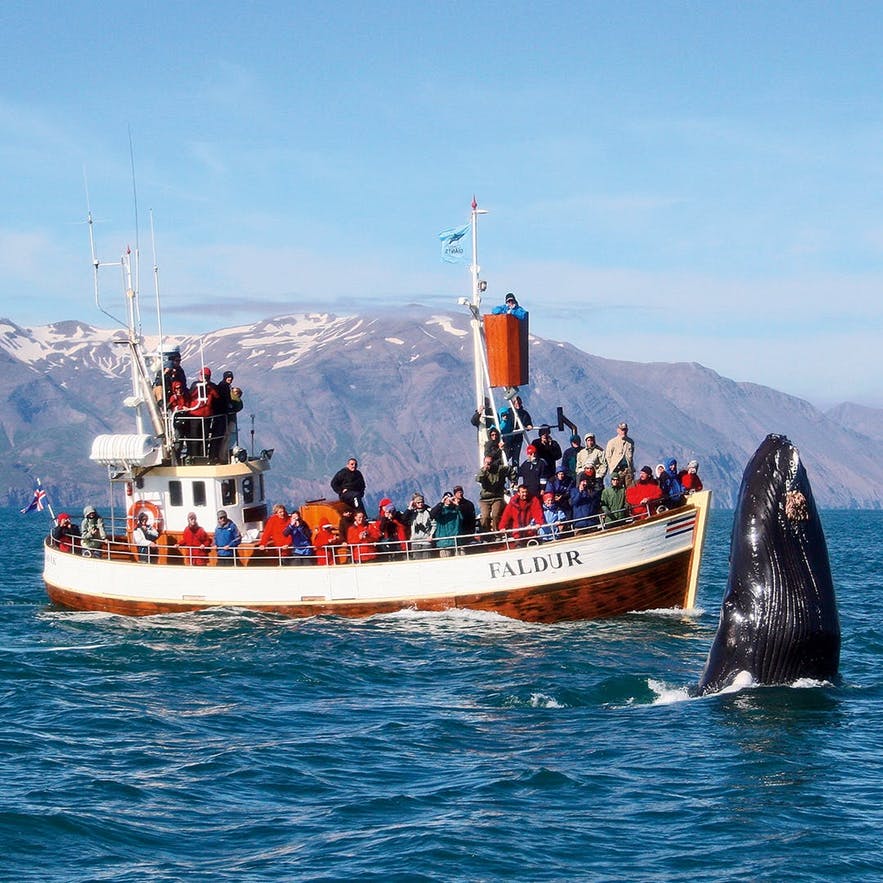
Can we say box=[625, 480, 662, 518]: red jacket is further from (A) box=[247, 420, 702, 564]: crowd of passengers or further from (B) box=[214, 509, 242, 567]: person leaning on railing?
(B) box=[214, 509, 242, 567]: person leaning on railing

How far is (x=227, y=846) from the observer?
45.3 ft

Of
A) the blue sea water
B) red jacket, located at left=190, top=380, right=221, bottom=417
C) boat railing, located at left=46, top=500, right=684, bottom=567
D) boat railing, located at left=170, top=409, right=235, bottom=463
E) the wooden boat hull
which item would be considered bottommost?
the blue sea water

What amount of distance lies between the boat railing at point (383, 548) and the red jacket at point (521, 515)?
0.27 ft

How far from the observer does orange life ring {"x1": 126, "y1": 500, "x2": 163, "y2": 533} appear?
33156 mm

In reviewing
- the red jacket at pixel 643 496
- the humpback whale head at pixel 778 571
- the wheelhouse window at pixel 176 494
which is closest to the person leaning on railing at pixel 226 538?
the wheelhouse window at pixel 176 494

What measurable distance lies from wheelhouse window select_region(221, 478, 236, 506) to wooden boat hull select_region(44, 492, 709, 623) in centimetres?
281

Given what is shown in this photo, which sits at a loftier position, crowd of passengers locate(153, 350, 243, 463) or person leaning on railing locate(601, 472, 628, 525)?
crowd of passengers locate(153, 350, 243, 463)

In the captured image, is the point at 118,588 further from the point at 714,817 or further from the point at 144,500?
the point at 714,817

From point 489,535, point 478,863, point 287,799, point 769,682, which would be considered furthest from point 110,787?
point 489,535

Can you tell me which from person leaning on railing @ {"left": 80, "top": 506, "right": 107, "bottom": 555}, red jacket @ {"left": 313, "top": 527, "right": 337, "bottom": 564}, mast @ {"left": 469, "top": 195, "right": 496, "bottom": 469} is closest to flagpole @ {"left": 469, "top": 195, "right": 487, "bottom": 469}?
mast @ {"left": 469, "top": 195, "right": 496, "bottom": 469}

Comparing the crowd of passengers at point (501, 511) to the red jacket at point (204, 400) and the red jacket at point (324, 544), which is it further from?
the red jacket at point (204, 400)

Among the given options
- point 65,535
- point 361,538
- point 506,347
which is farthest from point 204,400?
point 506,347

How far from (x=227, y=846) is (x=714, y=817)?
5005mm

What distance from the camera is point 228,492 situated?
33312 mm
